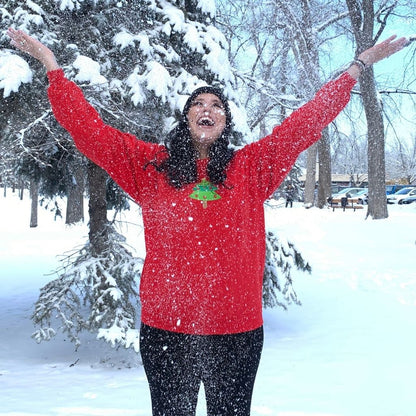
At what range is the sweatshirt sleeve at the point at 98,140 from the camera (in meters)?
1.80

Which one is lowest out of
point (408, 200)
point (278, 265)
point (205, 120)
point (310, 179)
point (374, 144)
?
point (278, 265)

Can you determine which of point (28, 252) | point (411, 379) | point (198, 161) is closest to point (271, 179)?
point (198, 161)

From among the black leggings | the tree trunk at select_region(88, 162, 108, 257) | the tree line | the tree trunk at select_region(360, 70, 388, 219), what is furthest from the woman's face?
the tree trunk at select_region(360, 70, 388, 219)

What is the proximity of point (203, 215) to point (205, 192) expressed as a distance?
95mm

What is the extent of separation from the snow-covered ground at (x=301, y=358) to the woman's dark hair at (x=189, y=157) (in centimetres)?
250

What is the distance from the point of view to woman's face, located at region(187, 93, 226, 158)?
181 cm

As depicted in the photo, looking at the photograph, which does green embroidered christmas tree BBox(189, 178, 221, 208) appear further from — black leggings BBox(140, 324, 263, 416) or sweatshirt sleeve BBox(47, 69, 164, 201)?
black leggings BBox(140, 324, 263, 416)

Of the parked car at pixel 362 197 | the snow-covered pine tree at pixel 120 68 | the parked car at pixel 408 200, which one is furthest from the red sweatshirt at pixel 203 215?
the parked car at pixel 408 200

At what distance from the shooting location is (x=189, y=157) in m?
1.83

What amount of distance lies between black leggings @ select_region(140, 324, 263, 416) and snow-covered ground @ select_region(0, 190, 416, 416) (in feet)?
6.72

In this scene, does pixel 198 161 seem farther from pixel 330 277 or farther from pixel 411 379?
pixel 330 277

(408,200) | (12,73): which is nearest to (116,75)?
(12,73)

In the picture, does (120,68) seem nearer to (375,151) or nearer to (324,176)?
(375,151)

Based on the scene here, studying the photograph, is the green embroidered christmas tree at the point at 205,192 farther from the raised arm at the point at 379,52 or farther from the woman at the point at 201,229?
the raised arm at the point at 379,52
